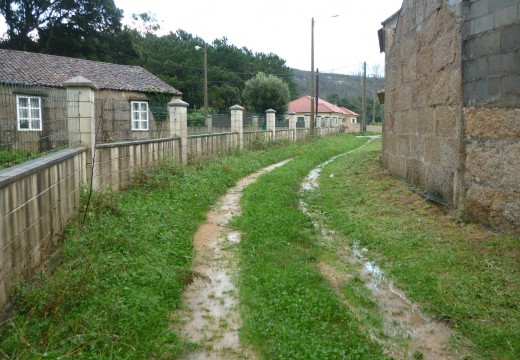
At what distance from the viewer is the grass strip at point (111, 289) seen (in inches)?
118

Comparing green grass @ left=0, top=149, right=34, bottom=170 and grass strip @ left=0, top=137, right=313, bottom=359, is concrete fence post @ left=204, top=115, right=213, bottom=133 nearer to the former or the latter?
grass strip @ left=0, top=137, right=313, bottom=359

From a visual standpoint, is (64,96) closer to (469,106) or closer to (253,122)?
(469,106)

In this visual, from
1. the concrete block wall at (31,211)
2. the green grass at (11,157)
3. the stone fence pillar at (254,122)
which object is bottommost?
the concrete block wall at (31,211)

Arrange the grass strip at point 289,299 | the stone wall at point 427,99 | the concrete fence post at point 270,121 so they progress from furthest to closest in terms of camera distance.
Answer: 1. the concrete fence post at point 270,121
2. the stone wall at point 427,99
3. the grass strip at point 289,299

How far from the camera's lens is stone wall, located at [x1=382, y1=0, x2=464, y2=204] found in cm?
657

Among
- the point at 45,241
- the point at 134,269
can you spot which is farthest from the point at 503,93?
the point at 45,241

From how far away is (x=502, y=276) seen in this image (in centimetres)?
431

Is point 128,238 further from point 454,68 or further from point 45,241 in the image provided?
point 454,68

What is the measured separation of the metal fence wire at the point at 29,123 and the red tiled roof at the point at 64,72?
1187cm

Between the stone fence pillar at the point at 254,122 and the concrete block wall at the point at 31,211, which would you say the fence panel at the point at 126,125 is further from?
the stone fence pillar at the point at 254,122

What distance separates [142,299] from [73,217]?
7.39ft

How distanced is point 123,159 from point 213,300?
4352 mm

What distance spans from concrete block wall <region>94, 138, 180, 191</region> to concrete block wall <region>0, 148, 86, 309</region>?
4.47 feet

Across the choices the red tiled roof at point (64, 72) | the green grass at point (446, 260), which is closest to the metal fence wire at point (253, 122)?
the red tiled roof at point (64, 72)
